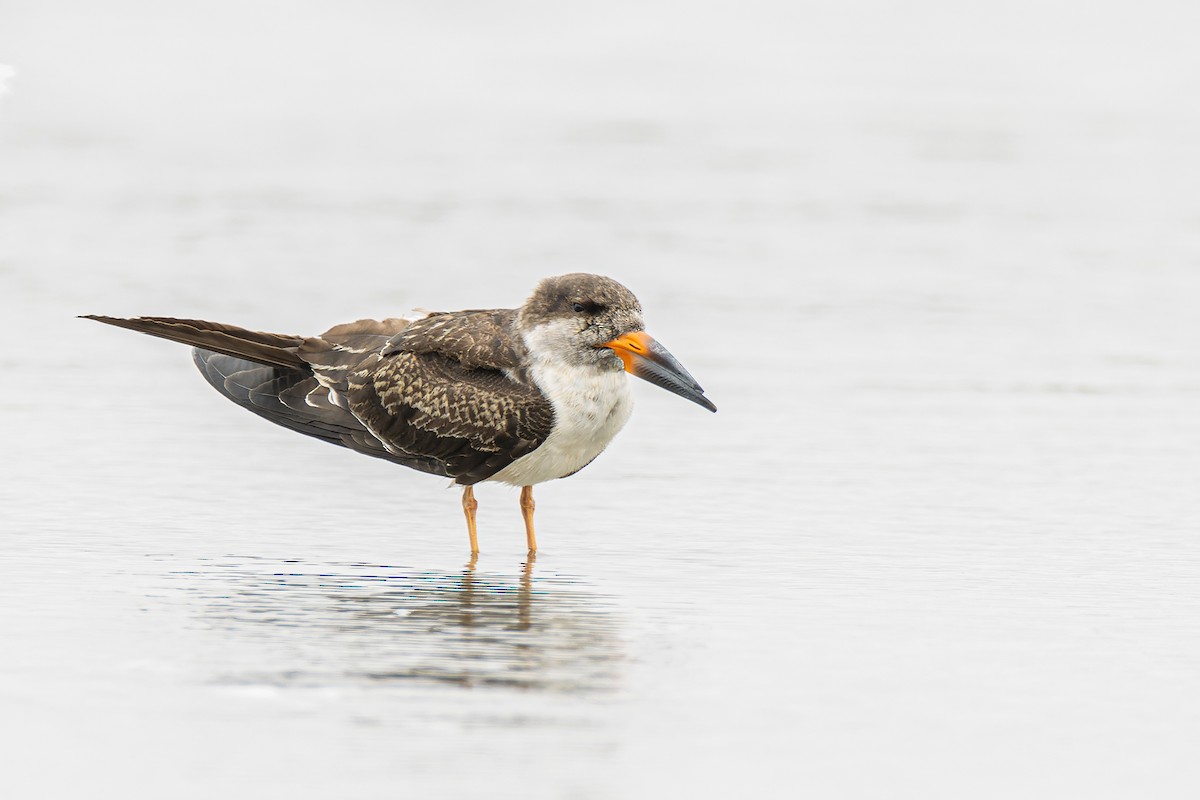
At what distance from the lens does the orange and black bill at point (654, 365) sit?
8.34 metres

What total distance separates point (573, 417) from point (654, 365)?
1.52 feet

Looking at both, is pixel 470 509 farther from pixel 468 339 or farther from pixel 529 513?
pixel 468 339

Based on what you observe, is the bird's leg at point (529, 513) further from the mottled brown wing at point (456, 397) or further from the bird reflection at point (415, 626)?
the bird reflection at point (415, 626)

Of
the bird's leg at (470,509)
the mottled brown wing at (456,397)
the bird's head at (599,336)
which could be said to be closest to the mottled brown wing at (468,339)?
the mottled brown wing at (456,397)

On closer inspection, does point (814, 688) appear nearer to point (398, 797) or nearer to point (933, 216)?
point (398, 797)

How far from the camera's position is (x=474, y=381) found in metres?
8.55

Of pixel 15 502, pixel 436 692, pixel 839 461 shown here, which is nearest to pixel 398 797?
pixel 436 692

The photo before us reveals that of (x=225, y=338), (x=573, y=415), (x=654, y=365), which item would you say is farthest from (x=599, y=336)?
(x=225, y=338)

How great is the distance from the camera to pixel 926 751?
17.7ft

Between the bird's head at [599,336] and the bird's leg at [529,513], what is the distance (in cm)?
68

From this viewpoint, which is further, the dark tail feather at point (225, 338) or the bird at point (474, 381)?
the dark tail feather at point (225, 338)

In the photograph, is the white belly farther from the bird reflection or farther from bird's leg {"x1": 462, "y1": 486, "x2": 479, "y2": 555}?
the bird reflection

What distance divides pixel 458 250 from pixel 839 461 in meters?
7.06

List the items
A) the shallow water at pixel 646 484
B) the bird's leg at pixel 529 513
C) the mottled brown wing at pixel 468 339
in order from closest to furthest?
the shallow water at pixel 646 484 → the bird's leg at pixel 529 513 → the mottled brown wing at pixel 468 339
